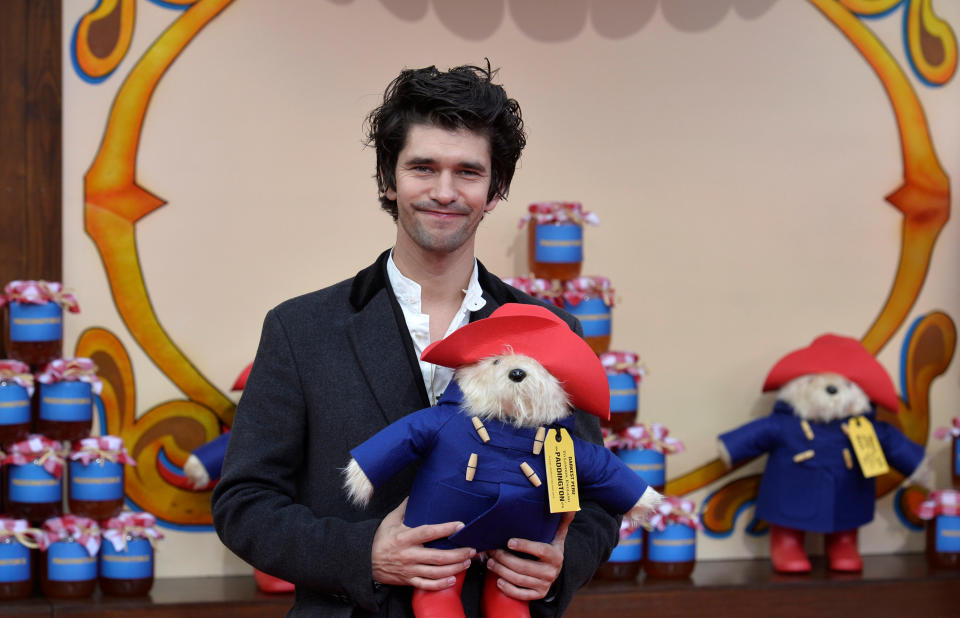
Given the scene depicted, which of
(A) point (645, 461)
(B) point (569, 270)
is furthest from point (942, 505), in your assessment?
(B) point (569, 270)

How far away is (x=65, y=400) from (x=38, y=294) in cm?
30

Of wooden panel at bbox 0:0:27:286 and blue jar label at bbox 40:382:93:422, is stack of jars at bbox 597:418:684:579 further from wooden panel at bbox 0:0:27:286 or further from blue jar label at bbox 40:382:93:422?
wooden panel at bbox 0:0:27:286

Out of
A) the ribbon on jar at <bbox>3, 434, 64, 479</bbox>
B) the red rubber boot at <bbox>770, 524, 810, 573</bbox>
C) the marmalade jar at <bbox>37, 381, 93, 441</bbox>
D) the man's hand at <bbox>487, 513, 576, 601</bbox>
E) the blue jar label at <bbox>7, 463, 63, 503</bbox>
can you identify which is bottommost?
the red rubber boot at <bbox>770, 524, 810, 573</bbox>

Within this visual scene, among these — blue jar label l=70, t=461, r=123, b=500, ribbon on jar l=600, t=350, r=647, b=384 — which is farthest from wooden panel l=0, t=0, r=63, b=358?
ribbon on jar l=600, t=350, r=647, b=384

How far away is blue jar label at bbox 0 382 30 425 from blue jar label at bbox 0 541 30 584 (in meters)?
0.33

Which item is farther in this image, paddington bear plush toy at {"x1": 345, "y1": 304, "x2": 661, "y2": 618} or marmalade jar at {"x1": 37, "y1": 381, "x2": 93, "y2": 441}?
marmalade jar at {"x1": 37, "y1": 381, "x2": 93, "y2": 441}

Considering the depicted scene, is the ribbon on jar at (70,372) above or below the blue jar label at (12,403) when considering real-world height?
above

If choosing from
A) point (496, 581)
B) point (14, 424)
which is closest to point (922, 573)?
point (496, 581)

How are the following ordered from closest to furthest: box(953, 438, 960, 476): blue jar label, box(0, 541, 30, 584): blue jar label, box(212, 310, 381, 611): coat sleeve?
box(212, 310, 381, 611): coat sleeve
box(0, 541, 30, 584): blue jar label
box(953, 438, 960, 476): blue jar label

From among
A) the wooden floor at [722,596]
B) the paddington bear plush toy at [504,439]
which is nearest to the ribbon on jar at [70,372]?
the wooden floor at [722,596]

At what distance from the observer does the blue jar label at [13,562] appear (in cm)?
321

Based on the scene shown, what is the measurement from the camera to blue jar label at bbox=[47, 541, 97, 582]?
3.25 meters

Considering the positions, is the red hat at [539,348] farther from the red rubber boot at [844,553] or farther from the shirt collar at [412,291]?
the red rubber boot at [844,553]

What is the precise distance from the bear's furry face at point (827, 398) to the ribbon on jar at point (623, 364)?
508 millimetres
